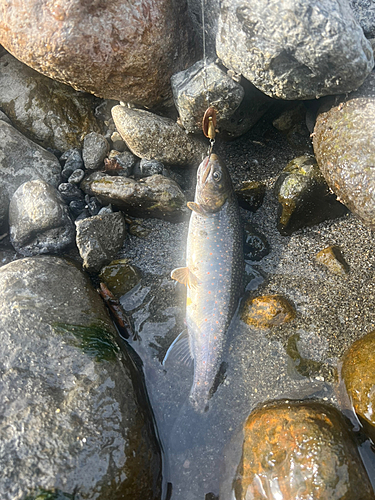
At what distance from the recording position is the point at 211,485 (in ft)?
9.79

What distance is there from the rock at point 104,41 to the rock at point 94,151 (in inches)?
22.8

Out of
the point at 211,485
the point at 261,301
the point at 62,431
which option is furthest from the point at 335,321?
the point at 62,431

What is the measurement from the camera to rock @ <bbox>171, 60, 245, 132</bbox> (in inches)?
162

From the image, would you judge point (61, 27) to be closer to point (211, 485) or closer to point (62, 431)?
point (62, 431)

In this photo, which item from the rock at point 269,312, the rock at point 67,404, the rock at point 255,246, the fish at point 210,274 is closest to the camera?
the rock at point 67,404

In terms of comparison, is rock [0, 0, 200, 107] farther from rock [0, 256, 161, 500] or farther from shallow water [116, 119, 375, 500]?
rock [0, 256, 161, 500]

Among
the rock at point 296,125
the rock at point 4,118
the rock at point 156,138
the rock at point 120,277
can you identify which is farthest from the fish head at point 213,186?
the rock at point 4,118

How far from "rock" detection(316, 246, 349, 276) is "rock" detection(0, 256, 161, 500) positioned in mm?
2400

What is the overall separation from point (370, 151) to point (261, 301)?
1918mm

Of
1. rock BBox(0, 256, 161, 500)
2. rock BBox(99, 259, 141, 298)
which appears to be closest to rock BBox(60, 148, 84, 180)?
rock BBox(99, 259, 141, 298)

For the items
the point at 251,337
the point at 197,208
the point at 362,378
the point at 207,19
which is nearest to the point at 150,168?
the point at 197,208

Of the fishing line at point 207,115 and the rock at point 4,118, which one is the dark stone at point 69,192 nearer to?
the rock at point 4,118

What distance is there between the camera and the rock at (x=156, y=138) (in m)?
4.42

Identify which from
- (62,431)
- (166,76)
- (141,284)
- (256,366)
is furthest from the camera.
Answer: (166,76)
